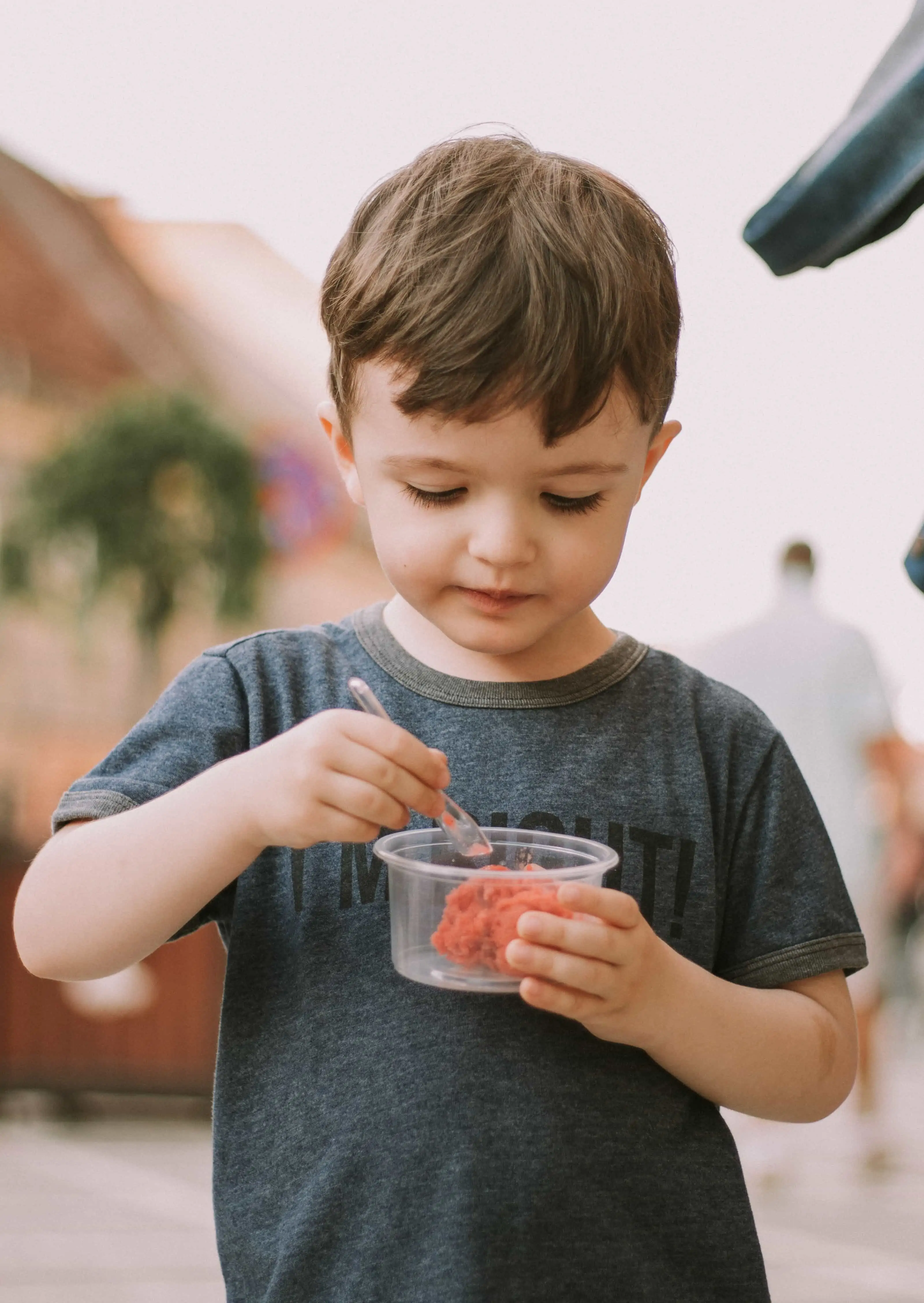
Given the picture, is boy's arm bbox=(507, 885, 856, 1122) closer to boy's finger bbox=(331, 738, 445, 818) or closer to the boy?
the boy

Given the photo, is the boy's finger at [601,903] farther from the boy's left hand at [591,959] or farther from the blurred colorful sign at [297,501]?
the blurred colorful sign at [297,501]

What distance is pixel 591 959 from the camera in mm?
843

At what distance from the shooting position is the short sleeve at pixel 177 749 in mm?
966

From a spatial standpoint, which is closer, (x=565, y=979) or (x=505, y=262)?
(x=565, y=979)

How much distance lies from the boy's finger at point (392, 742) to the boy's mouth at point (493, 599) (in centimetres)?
15

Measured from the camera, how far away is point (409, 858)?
0.91 m

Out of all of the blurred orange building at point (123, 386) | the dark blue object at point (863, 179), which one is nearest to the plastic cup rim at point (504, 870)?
the dark blue object at point (863, 179)

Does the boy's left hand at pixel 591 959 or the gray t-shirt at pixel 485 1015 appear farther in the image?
the gray t-shirt at pixel 485 1015

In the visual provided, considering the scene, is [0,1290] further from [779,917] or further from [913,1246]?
[779,917]

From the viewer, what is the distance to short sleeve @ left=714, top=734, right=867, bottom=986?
3.40ft

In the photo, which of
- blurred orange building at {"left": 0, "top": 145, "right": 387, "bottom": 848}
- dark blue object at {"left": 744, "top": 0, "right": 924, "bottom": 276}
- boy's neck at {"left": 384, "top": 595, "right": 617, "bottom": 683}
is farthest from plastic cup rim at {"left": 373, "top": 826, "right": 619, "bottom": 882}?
blurred orange building at {"left": 0, "top": 145, "right": 387, "bottom": 848}

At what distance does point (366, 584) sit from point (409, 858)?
616 cm

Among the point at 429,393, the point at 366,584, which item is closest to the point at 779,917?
the point at 429,393

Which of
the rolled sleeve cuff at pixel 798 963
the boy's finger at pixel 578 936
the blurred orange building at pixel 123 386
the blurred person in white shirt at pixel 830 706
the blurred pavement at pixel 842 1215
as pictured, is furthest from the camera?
the blurred orange building at pixel 123 386
